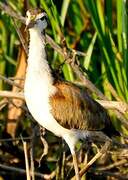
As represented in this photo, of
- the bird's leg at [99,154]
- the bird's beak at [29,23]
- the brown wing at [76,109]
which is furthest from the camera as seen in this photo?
the bird's leg at [99,154]

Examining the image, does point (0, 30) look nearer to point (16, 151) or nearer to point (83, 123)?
point (16, 151)

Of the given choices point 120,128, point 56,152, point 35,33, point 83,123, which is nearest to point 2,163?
point 56,152

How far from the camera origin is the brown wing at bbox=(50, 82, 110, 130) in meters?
4.09

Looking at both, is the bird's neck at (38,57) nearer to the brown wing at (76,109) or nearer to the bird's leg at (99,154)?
the brown wing at (76,109)

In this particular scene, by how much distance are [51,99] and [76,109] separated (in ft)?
0.83

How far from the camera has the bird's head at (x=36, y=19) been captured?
12.8 feet

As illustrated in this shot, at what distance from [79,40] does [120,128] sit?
0.76 m

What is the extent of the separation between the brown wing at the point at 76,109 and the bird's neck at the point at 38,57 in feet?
0.44

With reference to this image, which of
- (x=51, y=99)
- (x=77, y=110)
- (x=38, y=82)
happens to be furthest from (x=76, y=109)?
(x=38, y=82)

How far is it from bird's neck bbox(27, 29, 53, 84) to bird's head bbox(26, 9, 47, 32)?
4 centimetres

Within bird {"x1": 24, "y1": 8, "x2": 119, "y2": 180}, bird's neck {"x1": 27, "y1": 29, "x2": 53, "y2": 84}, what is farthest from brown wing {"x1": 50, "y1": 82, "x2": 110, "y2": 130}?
bird's neck {"x1": 27, "y1": 29, "x2": 53, "y2": 84}

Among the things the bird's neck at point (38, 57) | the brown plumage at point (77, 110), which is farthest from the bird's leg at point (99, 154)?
the bird's neck at point (38, 57)

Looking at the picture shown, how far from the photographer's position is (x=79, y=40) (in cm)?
550

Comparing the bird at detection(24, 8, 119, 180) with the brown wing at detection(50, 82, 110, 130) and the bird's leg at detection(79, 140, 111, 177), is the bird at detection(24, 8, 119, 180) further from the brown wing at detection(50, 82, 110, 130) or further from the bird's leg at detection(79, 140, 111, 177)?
the bird's leg at detection(79, 140, 111, 177)
